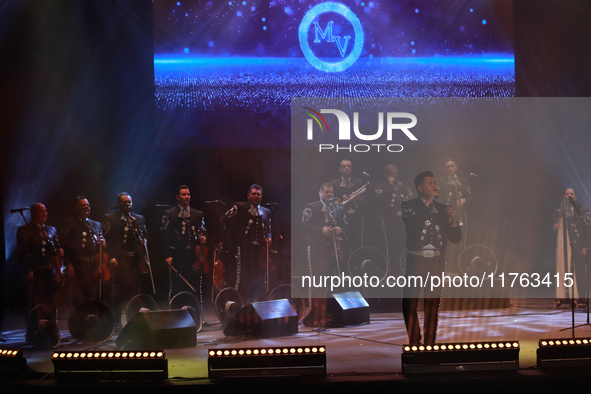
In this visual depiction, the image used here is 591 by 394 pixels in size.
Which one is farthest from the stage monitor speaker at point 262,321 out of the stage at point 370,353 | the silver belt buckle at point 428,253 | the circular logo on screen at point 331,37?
the circular logo on screen at point 331,37

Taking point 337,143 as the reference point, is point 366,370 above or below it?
below

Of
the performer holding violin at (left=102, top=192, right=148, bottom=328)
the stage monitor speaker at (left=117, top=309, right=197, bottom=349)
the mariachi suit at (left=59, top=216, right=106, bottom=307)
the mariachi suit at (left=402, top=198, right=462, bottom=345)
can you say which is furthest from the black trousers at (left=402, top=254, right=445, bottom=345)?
the mariachi suit at (left=59, top=216, right=106, bottom=307)

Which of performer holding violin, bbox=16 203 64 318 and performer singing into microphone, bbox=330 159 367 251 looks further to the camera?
performer singing into microphone, bbox=330 159 367 251

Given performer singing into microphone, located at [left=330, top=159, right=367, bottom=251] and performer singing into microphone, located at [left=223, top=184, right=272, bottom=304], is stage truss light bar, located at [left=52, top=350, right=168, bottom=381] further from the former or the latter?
performer singing into microphone, located at [left=330, top=159, right=367, bottom=251]

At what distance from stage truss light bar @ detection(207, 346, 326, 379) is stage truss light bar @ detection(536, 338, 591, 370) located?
167 cm

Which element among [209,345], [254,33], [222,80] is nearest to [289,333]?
[209,345]

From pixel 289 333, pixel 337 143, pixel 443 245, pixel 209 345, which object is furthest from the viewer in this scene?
pixel 337 143

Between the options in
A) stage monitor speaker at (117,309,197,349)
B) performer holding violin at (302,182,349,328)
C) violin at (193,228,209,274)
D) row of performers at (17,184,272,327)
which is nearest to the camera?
stage monitor speaker at (117,309,197,349)

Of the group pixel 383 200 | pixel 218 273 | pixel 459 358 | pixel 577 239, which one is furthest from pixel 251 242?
pixel 577 239

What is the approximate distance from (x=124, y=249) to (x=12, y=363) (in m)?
2.01

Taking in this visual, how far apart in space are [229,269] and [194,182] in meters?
1.21

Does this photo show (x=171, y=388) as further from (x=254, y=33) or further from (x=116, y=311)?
(x=254, y=33)

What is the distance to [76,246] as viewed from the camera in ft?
18.3

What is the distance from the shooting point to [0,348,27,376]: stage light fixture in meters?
3.84
